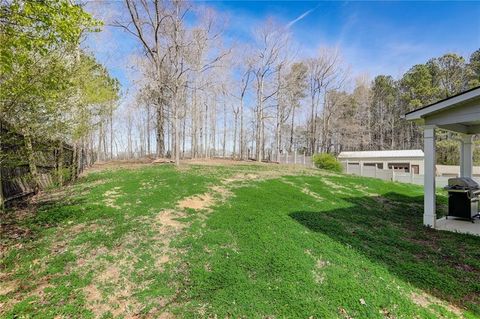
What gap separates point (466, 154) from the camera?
27.1 feet

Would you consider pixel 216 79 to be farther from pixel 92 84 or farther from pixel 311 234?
pixel 311 234

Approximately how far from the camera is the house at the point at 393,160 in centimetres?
2205

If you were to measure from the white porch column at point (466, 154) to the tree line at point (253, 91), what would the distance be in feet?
39.2

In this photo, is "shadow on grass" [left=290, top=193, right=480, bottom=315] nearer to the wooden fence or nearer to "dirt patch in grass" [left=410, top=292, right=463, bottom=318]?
"dirt patch in grass" [left=410, top=292, right=463, bottom=318]

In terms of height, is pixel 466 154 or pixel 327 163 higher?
pixel 466 154

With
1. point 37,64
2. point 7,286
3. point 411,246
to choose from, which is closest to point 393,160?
point 411,246

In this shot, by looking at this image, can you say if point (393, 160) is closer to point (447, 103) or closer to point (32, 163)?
point (447, 103)

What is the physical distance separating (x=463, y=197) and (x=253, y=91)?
783 inches

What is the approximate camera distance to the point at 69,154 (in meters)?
10.1

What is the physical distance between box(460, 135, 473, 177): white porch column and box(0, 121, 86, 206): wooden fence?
11111mm

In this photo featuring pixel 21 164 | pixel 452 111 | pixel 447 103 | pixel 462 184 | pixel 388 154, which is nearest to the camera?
pixel 21 164

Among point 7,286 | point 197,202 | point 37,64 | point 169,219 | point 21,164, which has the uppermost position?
point 37,64

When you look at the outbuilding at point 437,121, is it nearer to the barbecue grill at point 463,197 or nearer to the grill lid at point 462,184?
the barbecue grill at point 463,197

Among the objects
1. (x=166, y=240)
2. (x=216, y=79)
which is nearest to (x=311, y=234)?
(x=166, y=240)
